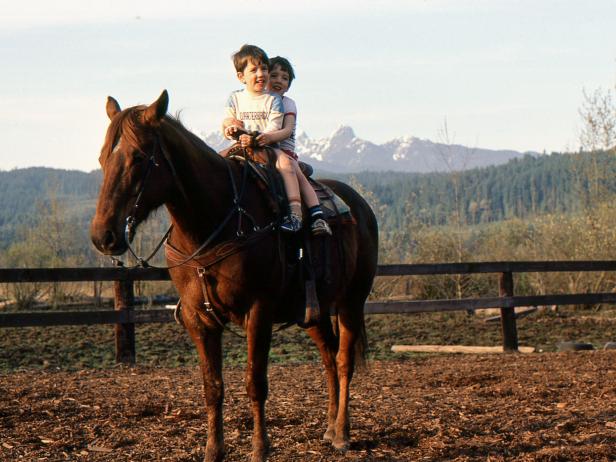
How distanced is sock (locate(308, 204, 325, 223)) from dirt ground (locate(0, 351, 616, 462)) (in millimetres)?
1613

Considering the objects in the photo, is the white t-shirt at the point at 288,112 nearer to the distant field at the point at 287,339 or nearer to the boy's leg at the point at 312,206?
the boy's leg at the point at 312,206

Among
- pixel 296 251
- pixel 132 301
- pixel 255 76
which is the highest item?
pixel 255 76

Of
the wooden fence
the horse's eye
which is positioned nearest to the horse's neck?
the horse's eye

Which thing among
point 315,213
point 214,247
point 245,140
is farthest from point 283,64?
point 214,247

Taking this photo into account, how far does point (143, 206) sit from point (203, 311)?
82 cm

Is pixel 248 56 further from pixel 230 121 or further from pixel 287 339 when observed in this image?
pixel 287 339

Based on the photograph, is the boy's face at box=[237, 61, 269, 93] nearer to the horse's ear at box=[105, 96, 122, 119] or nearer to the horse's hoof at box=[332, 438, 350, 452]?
the horse's ear at box=[105, 96, 122, 119]

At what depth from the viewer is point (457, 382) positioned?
8.95m

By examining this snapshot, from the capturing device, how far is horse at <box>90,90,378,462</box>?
4.52m

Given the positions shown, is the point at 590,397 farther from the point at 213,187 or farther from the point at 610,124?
the point at 610,124

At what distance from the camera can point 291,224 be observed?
5.41 meters

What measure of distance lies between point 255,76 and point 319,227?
3.71ft

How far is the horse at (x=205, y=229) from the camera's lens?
452cm

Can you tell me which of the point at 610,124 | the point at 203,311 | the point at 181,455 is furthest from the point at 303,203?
the point at 610,124
